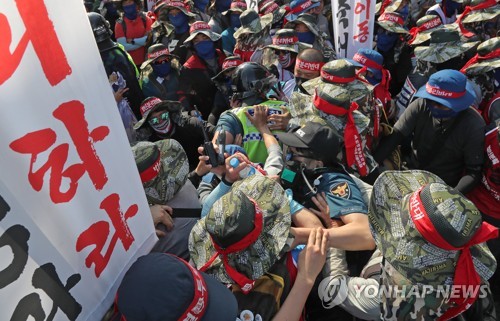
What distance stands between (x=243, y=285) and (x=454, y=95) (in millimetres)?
2196

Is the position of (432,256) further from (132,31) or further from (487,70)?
(132,31)

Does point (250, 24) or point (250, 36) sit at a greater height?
point (250, 24)

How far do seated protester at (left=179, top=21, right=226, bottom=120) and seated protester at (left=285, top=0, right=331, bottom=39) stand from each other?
4.85 ft

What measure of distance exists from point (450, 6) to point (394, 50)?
7.24ft

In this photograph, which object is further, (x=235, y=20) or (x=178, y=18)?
(x=235, y=20)

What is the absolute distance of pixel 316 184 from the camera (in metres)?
2.27

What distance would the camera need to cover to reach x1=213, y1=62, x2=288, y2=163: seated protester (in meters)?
2.98

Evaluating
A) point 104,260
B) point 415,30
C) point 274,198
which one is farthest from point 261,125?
point 415,30

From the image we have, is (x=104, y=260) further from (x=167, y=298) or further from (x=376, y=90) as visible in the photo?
(x=376, y=90)

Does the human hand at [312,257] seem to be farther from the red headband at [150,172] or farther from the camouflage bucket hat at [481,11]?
the camouflage bucket hat at [481,11]

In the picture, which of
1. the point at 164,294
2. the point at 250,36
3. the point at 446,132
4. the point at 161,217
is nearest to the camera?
the point at 164,294

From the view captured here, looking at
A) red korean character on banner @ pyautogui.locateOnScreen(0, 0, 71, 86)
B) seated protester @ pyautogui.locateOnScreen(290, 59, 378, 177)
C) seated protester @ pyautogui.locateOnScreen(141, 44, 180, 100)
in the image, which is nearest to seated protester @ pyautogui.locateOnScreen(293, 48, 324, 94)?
seated protester @ pyautogui.locateOnScreen(290, 59, 378, 177)

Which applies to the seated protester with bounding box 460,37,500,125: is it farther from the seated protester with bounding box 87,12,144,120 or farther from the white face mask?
the seated protester with bounding box 87,12,144,120

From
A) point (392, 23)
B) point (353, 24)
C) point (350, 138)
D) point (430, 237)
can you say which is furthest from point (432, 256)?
point (392, 23)
